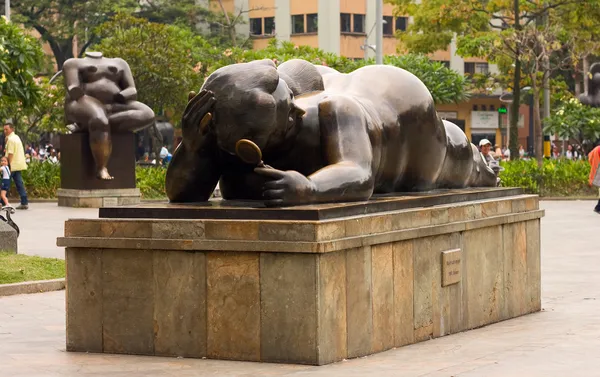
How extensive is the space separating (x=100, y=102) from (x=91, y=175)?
1553 mm

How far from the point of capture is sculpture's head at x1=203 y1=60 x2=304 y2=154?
7.91 m

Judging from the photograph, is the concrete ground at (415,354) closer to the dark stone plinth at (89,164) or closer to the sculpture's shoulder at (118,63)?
the dark stone plinth at (89,164)

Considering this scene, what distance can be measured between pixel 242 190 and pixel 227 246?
1075 millimetres

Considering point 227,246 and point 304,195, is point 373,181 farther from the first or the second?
point 227,246

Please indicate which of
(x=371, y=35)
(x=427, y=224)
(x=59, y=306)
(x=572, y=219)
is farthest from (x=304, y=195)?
(x=371, y=35)

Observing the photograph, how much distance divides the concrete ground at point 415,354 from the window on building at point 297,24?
203ft

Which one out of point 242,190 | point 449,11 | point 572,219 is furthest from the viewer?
point 449,11

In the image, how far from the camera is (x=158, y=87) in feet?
146

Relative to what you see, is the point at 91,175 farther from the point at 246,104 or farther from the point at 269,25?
the point at 269,25

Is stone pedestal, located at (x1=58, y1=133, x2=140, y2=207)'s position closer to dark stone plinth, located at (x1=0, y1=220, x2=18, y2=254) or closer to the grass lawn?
dark stone plinth, located at (x1=0, y1=220, x2=18, y2=254)

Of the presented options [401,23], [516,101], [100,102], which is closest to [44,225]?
[100,102]

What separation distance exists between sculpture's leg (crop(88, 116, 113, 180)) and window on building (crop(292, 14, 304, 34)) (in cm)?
4641

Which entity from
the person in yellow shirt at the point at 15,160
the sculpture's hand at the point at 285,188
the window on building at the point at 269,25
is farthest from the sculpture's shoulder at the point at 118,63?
the window on building at the point at 269,25

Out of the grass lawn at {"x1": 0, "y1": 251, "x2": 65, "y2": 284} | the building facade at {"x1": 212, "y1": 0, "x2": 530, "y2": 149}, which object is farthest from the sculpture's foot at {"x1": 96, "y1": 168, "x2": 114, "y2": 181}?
the building facade at {"x1": 212, "y1": 0, "x2": 530, "y2": 149}
